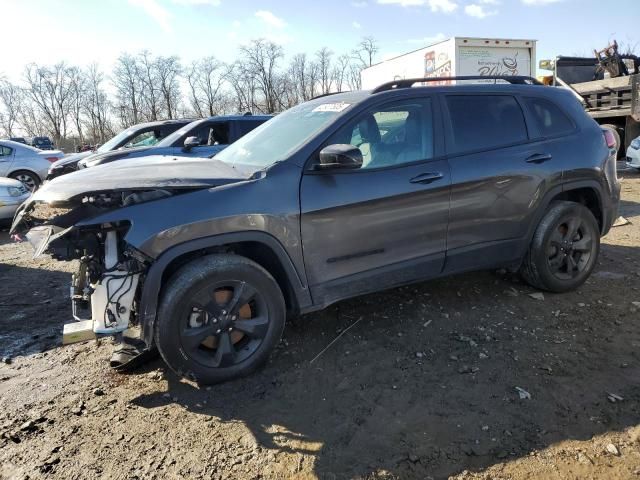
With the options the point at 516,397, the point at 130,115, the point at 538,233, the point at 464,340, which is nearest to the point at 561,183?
the point at 538,233

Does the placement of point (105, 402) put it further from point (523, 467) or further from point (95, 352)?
point (523, 467)

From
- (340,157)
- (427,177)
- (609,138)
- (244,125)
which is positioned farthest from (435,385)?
(244,125)

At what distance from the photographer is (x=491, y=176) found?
377 cm

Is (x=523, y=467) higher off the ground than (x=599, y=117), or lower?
lower

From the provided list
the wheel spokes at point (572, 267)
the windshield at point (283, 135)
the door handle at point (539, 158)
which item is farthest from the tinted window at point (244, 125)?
the wheel spokes at point (572, 267)

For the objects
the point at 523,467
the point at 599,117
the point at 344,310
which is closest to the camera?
the point at 523,467

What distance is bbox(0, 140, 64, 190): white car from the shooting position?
1177cm

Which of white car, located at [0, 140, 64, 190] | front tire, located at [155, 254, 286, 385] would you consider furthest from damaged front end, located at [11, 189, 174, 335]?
white car, located at [0, 140, 64, 190]

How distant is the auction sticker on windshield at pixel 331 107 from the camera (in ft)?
11.6

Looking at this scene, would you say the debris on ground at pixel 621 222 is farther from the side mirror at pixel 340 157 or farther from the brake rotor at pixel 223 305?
the brake rotor at pixel 223 305

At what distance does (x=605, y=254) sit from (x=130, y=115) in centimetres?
6378

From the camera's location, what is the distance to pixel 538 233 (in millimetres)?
4117

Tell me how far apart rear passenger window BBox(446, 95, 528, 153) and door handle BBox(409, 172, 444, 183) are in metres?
0.30

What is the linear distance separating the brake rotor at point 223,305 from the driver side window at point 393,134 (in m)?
1.25
